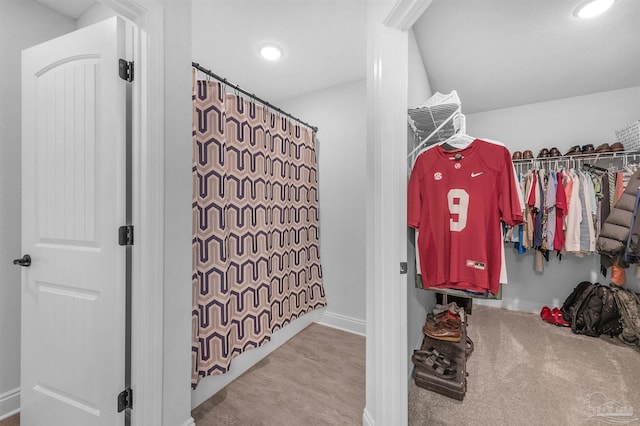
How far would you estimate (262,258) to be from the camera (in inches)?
83.6

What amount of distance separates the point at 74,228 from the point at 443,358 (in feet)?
7.47

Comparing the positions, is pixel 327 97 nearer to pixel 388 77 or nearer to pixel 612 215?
pixel 388 77

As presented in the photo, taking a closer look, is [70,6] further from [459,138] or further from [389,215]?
[459,138]

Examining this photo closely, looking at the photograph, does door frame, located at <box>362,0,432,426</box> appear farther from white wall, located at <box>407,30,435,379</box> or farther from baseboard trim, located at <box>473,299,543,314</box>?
baseboard trim, located at <box>473,299,543,314</box>

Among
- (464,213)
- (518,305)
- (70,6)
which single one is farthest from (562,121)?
(70,6)

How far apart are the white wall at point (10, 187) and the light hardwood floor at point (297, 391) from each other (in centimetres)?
112

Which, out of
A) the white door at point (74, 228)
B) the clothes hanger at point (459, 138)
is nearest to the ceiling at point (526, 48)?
the clothes hanger at point (459, 138)

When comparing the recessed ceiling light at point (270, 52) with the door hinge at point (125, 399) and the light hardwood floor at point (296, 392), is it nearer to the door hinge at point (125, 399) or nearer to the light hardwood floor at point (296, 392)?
the door hinge at point (125, 399)

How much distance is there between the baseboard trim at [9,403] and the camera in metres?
1.46

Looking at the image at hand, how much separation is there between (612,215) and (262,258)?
314 centimetres

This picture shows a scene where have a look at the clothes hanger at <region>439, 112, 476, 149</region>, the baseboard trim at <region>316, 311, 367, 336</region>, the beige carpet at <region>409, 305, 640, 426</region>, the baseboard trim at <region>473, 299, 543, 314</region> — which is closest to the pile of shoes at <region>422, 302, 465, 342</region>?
the beige carpet at <region>409, 305, 640, 426</region>

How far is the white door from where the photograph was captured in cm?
115

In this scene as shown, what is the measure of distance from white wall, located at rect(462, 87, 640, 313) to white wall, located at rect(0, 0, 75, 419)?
13.9 ft

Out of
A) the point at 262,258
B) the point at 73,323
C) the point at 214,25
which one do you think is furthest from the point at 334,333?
the point at 214,25
